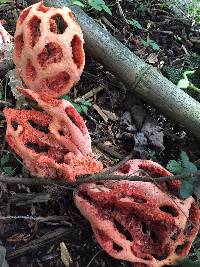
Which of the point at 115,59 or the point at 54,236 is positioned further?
the point at 115,59

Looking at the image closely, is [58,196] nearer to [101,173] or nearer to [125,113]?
[101,173]

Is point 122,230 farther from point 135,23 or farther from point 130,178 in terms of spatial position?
point 135,23

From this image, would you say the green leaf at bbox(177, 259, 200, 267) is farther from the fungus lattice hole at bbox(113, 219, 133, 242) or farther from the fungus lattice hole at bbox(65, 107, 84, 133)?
the fungus lattice hole at bbox(65, 107, 84, 133)

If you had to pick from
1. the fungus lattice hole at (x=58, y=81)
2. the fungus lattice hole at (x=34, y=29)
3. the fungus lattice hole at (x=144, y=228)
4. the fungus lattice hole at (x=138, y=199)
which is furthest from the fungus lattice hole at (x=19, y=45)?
the fungus lattice hole at (x=144, y=228)

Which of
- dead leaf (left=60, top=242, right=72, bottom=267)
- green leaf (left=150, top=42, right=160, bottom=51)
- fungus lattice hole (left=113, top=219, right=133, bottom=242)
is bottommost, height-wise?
dead leaf (left=60, top=242, right=72, bottom=267)

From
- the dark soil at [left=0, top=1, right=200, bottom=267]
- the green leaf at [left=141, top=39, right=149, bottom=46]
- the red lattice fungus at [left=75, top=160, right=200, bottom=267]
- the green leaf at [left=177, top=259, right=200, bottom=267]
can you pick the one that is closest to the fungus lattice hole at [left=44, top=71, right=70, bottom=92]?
the dark soil at [left=0, top=1, right=200, bottom=267]

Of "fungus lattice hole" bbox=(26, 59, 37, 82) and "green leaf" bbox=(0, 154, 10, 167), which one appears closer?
"fungus lattice hole" bbox=(26, 59, 37, 82)

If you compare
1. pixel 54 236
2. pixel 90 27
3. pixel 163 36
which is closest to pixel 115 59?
pixel 90 27
